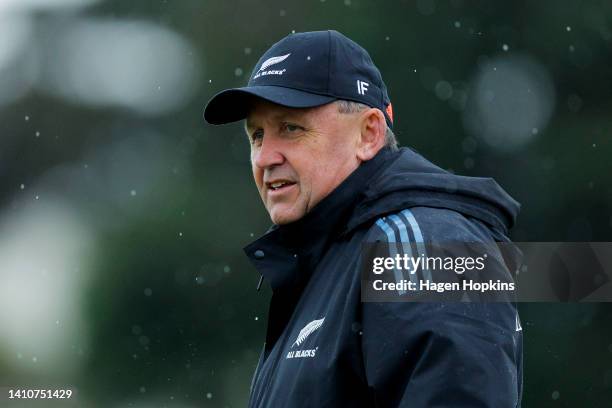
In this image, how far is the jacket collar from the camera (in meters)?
2.77

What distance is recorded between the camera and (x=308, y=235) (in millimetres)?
2822

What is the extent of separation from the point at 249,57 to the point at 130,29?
1560 millimetres

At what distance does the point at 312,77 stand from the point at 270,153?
A: 208mm

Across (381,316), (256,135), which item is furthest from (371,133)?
(381,316)

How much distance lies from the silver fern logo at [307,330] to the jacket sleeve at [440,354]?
7.8 inches

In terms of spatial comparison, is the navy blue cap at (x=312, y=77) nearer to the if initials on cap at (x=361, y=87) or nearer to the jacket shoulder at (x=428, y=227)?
the if initials on cap at (x=361, y=87)

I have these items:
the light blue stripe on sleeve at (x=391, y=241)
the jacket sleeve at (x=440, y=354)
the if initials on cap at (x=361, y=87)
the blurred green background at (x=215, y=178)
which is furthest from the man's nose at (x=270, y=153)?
the blurred green background at (x=215, y=178)

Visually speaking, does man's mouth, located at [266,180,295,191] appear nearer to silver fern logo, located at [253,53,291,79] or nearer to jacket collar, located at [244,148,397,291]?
jacket collar, located at [244,148,397,291]

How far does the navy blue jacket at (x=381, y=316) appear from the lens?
7.39 feet

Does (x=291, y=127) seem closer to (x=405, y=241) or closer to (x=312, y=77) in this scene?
(x=312, y=77)

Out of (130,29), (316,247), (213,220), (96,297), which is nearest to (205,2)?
(130,29)

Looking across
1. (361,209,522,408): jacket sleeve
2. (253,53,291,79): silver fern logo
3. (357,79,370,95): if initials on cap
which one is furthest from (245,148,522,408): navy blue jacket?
(253,53,291,79): silver fern logo

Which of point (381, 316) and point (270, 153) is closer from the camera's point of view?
point (381, 316)

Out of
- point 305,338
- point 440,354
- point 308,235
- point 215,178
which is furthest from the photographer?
point 215,178
